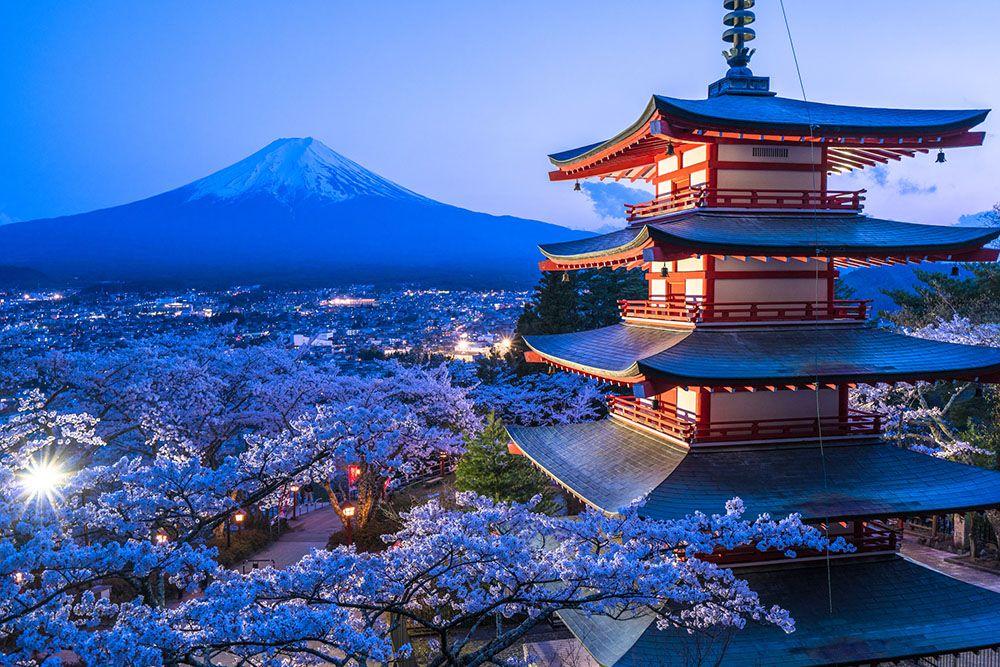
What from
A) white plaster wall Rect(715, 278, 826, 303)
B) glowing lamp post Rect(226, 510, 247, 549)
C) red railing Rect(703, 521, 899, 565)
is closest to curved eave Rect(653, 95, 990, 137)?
white plaster wall Rect(715, 278, 826, 303)

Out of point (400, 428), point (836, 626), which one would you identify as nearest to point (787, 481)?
point (836, 626)

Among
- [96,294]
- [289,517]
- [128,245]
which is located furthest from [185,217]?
[289,517]

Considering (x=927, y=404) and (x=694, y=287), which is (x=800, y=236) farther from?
(x=927, y=404)

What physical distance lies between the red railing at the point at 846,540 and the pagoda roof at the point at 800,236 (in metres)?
4.59

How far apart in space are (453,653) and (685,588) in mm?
2623

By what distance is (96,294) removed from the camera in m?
64.6

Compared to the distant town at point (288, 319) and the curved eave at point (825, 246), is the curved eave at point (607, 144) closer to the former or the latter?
the curved eave at point (825, 246)

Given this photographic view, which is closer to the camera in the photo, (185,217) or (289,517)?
(289,517)

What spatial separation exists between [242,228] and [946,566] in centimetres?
10135

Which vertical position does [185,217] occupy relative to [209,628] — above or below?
above

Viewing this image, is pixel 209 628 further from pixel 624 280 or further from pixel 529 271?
pixel 529 271

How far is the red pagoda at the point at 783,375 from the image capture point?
9320mm

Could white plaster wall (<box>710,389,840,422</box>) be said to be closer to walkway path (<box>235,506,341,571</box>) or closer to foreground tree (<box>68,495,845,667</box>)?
foreground tree (<box>68,495,845,667</box>)

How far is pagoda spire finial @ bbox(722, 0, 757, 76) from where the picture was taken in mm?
13445
